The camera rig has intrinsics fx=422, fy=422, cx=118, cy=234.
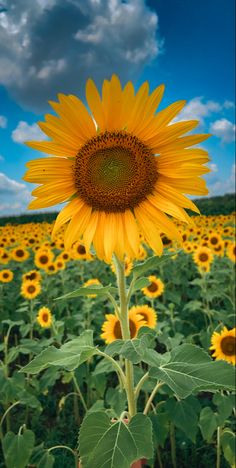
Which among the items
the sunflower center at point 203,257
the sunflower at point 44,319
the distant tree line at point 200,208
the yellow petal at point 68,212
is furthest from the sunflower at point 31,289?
the distant tree line at point 200,208

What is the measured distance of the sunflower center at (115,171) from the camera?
1938mm

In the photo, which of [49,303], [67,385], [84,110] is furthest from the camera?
[49,303]

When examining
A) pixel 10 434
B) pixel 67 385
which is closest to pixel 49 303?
pixel 67 385

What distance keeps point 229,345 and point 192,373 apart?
200 centimetres

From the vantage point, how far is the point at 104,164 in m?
1.95

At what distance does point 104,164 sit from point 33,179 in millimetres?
334

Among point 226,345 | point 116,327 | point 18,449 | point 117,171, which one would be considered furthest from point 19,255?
point 117,171

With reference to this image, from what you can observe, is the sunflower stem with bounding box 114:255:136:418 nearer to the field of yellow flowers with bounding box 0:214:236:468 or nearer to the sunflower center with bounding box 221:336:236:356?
the field of yellow flowers with bounding box 0:214:236:468

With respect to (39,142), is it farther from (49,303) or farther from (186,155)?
(49,303)

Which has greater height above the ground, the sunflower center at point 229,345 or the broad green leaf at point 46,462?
the sunflower center at point 229,345

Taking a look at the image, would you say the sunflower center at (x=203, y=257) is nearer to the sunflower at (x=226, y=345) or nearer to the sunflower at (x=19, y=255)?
the sunflower at (x=226, y=345)

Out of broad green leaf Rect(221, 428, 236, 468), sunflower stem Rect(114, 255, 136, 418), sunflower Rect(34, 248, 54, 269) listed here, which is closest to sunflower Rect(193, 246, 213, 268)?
sunflower Rect(34, 248, 54, 269)

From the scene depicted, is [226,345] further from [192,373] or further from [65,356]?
[65,356]

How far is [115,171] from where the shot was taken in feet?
6.41
